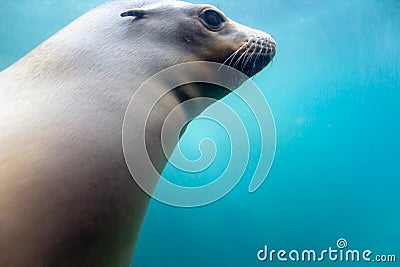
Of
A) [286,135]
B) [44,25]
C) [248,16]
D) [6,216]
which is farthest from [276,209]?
[6,216]

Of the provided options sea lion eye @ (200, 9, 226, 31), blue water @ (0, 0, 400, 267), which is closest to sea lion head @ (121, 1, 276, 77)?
sea lion eye @ (200, 9, 226, 31)

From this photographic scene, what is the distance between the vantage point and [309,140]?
5.73 m

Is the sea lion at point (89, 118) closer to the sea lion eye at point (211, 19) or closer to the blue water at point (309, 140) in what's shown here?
the sea lion eye at point (211, 19)

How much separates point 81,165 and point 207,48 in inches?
17.9

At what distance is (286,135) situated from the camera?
568cm

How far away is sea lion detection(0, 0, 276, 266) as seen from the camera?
704mm

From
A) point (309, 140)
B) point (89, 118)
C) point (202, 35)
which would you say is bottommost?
point (89, 118)

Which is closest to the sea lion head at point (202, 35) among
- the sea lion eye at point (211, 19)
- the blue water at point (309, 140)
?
the sea lion eye at point (211, 19)

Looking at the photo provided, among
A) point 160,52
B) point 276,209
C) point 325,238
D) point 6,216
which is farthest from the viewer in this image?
point 276,209

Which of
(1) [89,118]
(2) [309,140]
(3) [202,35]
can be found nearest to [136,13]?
(3) [202,35]

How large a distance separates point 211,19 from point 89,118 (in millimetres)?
442

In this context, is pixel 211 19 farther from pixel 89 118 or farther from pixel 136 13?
pixel 89 118

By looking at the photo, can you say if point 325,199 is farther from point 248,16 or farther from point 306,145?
point 248,16

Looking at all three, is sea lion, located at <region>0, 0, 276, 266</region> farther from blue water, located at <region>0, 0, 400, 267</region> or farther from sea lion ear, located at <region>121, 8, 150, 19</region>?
blue water, located at <region>0, 0, 400, 267</region>
